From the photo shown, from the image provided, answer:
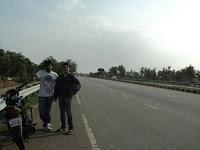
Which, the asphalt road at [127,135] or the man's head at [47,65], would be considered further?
the man's head at [47,65]

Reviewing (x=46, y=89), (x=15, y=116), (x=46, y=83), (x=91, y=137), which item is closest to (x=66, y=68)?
(x=46, y=83)

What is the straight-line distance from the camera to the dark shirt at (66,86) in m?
11.2

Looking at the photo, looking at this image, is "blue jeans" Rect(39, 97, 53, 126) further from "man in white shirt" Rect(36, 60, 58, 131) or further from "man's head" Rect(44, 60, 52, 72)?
"man's head" Rect(44, 60, 52, 72)

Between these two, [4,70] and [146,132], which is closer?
[146,132]

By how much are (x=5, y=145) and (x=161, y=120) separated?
638 centimetres

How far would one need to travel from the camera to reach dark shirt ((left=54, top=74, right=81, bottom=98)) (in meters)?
11.2

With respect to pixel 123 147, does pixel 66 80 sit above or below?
above

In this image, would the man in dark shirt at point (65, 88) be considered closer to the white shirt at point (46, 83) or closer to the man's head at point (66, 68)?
the man's head at point (66, 68)

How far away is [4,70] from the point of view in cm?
9000

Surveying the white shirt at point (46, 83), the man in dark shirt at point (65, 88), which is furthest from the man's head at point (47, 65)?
the man in dark shirt at point (65, 88)

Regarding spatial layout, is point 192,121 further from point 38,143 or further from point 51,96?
point 38,143

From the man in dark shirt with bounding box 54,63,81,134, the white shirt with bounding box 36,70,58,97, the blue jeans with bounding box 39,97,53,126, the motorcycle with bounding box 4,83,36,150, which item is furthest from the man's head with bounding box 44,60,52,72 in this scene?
the motorcycle with bounding box 4,83,36,150

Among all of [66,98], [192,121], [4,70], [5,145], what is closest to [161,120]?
[192,121]

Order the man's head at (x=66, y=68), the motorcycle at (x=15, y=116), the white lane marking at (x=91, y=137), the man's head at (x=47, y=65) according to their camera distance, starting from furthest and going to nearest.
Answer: the man's head at (x=47, y=65) → the man's head at (x=66, y=68) → the white lane marking at (x=91, y=137) → the motorcycle at (x=15, y=116)
